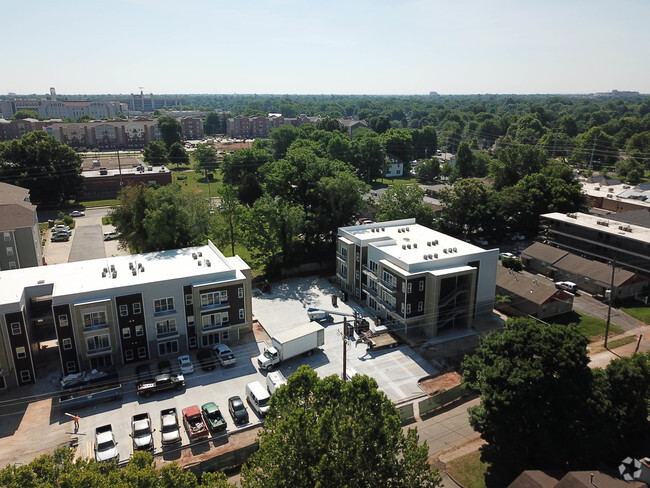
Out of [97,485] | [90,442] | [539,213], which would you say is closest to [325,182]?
[539,213]

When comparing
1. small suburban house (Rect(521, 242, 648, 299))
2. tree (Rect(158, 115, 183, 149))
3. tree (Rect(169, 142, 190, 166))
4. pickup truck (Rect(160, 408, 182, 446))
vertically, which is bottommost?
pickup truck (Rect(160, 408, 182, 446))

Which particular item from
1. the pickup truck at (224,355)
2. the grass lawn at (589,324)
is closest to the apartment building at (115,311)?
the pickup truck at (224,355)

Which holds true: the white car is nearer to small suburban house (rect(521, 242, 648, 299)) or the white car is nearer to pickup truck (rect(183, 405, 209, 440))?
pickup truck (rect(183, 405, 209, 440))

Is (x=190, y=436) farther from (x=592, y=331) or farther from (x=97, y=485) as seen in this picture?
(x=592, y=331)

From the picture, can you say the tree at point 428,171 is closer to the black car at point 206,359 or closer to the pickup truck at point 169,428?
the black car at point 206,359

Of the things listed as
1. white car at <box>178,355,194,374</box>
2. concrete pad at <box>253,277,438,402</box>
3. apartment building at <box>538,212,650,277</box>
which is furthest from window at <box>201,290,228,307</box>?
apartment building at <box>538,212,650,277</box>

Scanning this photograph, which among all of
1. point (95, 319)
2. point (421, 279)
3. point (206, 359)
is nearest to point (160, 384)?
point (206, 359)

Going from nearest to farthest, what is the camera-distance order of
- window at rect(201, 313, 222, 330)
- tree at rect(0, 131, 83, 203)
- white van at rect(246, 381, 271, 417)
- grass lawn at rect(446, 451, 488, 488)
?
grass lawn at rect(446, 451, 488, 488), white van at rect(246, 381, 271, 417), window at rect(201, 313, 222, 330), tree at rect(0, 131, 83, 203)
